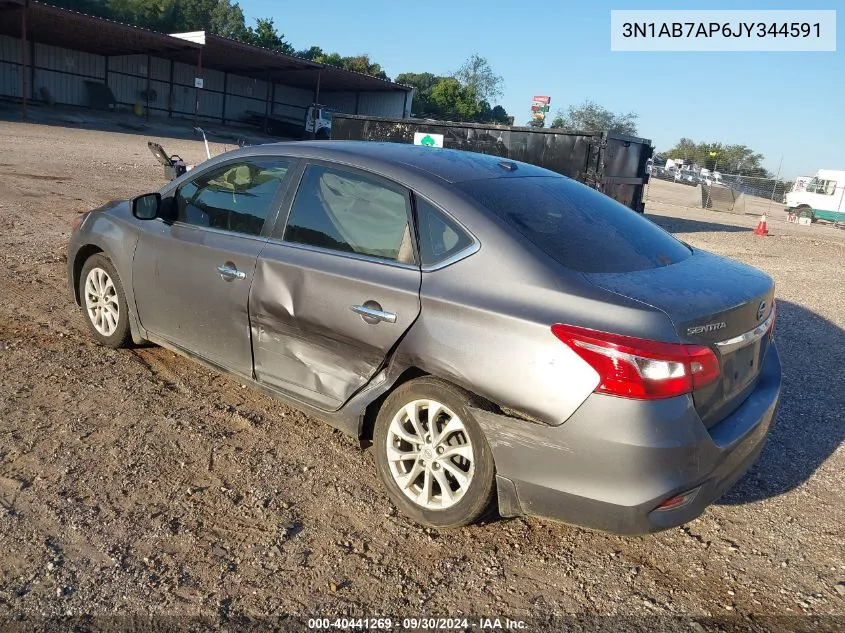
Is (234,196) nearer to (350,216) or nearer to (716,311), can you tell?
(350,216)

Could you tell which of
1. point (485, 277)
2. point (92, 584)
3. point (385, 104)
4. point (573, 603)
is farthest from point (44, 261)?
point (385, 104)

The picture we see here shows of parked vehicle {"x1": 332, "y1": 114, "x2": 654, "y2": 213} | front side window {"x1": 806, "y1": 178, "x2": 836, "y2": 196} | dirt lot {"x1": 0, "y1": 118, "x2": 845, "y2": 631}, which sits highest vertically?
front side window {"x1": 806, "y1": 178, "x2": 836, "y2": 196}

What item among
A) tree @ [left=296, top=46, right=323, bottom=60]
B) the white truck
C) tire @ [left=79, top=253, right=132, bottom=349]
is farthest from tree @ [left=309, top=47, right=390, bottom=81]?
tire @ [left=79, top=253, right=132, bottom=349]

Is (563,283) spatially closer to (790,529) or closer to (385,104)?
(790,529)

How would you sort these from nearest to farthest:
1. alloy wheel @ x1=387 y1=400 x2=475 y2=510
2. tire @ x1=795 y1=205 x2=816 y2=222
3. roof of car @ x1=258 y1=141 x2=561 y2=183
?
alloy wheel @ x1=387 y1=400 x2=475 y2=510 → roof of car @ x1=258 y1=141 x2=561 y2=183 → tire @ x1=795 y1=205 x2=816 y2=222

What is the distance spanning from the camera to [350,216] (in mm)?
3432

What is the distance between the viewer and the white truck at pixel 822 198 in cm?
2864

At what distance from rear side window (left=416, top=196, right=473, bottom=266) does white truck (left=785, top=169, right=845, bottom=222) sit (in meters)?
31.0

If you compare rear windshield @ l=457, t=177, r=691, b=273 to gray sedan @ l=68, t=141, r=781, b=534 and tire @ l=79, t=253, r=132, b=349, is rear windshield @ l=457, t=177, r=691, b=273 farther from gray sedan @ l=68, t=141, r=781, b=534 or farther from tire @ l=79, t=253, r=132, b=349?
tire @ l=79, t=253, r=132, b=349

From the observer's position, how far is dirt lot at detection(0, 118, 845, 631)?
8.49 ft

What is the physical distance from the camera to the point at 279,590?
8.54 feet

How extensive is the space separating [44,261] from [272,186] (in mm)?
4509

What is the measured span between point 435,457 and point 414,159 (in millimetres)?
1522

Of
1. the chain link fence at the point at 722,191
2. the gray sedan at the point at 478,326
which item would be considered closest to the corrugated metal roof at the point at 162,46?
the chain link fence at the point at 722,191
